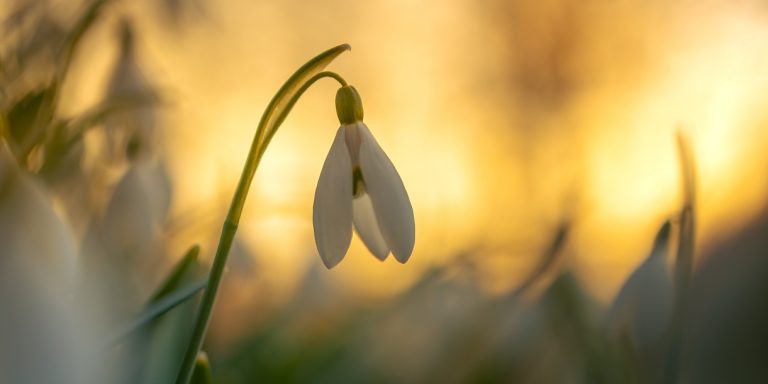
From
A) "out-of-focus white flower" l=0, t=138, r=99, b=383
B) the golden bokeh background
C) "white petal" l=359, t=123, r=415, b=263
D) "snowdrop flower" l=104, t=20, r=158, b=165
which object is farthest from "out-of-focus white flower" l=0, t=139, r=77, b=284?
the golden bokeh background

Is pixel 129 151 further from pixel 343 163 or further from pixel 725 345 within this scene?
pixel 725 345

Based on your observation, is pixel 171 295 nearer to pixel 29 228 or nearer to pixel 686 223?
pixel 29 228

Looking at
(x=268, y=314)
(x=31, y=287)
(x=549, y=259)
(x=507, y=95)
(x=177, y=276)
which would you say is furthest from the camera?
(x=507, y=95)

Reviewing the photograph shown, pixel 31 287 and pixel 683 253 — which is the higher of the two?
pixel 31 287

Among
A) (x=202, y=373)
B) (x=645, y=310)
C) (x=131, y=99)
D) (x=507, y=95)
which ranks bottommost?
(x=507, y=95)

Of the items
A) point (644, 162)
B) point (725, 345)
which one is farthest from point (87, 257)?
point (644, 162)

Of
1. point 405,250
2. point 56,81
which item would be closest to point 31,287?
point 405,250

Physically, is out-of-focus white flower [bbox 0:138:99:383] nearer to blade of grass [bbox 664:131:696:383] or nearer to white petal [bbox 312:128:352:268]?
white petal [bbox 312:128:352:268]

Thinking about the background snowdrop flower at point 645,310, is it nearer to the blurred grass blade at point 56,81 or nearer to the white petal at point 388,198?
the white petal at point 388,198
